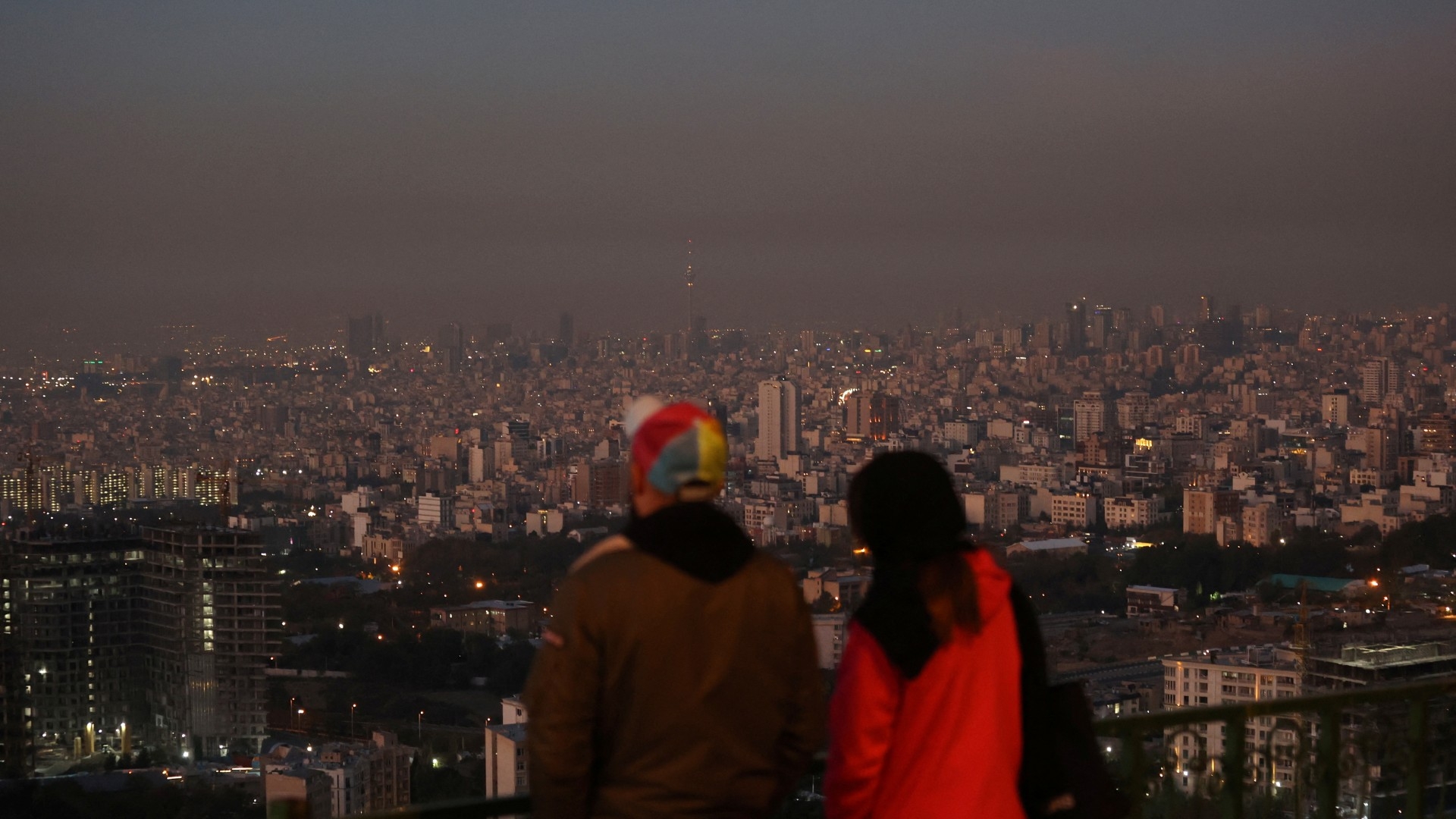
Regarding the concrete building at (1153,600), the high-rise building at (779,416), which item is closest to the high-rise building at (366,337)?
the high-rise building at (779,416)

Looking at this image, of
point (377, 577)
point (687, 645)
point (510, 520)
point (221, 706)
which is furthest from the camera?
point (510, 520)

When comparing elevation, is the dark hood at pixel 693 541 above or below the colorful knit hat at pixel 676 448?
below

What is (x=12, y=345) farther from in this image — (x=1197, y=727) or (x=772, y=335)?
(x=1197, y=727)

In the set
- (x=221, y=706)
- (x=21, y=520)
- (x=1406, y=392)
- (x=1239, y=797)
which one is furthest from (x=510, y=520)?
(x=1239, y=797)

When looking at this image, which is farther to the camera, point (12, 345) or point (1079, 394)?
point (1079, 394)

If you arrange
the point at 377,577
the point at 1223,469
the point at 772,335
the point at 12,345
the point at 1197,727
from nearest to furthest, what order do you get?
1. the point at 1197,727
2. the point at 377,577
3. the point at 12,345
4. the point at 1223,469
5. the point at 772,335

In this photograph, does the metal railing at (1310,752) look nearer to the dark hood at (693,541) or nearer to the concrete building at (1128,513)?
the dark hood at (693,541)

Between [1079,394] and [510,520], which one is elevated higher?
[1079,394]

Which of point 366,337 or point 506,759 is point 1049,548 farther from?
point 366,337
